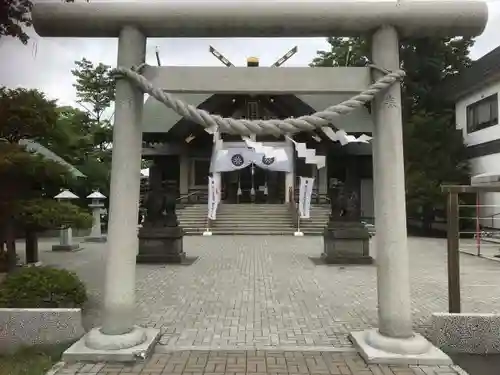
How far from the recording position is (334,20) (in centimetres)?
516

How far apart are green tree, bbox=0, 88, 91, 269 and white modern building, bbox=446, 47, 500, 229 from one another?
17521 mm

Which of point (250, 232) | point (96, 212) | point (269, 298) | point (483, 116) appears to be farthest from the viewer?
point (250, 232)

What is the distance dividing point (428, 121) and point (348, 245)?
11.7 meters

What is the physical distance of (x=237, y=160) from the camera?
24922 mm

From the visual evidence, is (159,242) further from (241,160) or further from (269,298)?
(241,160)

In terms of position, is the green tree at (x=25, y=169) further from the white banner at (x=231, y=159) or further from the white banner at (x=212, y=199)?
the white banner at (x=231, y=159)

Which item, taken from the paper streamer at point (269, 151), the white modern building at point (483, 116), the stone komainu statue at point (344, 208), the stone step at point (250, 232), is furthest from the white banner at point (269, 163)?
the stone komainu statue at point (344, 208)

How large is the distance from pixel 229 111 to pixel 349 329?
23.3 metres

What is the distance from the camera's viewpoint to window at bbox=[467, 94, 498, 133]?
20922mm

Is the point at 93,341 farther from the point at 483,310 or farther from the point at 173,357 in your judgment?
the point at 483,310

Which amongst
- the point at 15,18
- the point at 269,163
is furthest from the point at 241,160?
the point at 15,18

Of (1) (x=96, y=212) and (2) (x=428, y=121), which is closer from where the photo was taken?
(1) (x=96, y=212)

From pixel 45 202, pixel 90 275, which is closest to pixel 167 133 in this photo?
pixel 90 275

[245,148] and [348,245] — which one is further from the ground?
[245,148]
